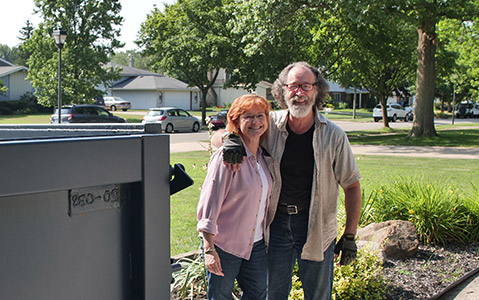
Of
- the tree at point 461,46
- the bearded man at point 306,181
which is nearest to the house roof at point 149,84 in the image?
the tree at point 461,46

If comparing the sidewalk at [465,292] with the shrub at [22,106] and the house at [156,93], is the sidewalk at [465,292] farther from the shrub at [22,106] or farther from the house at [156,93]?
the house at [156,93]

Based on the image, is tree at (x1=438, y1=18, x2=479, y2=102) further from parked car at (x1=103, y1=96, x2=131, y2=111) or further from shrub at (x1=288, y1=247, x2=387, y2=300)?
parked car at (x1=103, y1=96, x2=131, y2=111)

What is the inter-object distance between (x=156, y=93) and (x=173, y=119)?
88.2 ft

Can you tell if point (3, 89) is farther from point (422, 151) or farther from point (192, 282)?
point (192, 282)

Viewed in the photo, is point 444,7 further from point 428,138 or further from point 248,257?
point 248,257

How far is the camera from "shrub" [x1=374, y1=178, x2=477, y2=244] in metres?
6.02

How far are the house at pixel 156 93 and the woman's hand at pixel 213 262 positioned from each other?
54866 millimetres

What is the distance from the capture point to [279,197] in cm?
338

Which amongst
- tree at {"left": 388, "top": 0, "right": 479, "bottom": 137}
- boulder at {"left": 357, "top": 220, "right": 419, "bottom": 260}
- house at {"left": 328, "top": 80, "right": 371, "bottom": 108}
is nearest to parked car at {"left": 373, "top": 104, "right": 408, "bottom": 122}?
tree at {"left": 388, "top": 0, "right": 479, "bottom": 137}

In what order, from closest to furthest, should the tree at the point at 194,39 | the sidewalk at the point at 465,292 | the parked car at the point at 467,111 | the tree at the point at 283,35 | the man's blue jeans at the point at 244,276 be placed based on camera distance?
the man's blue jeans at the point at 244,276 < the sidewalk at the point at 465,292 < the tree at the point at 283,35 < the tree at the point at 194,39 < the parked car at the point at 467,111

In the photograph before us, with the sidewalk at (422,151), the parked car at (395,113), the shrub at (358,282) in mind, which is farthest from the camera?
the parked car at (395,113)

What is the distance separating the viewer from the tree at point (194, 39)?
29844 millimetres

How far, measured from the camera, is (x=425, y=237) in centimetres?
603

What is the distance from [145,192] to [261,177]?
1.82 meters
